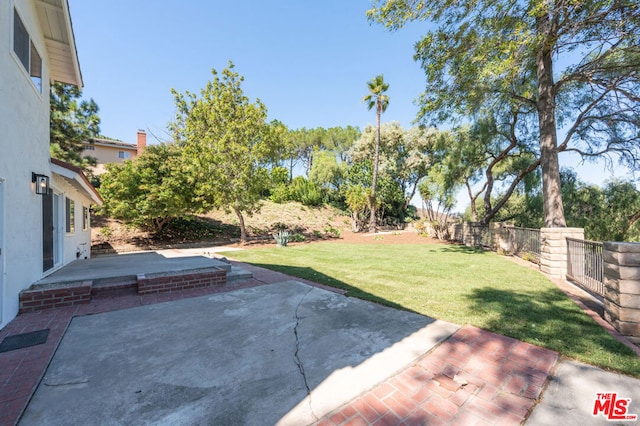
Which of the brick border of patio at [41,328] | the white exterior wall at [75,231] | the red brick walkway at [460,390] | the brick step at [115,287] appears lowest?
the red brick walkway at [460,390]

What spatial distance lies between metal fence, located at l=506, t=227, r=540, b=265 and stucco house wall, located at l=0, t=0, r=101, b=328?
42.6 ft

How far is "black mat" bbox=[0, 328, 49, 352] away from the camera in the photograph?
10.2ft

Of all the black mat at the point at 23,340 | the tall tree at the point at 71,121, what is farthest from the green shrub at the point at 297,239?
the black mat at the point at 23,340

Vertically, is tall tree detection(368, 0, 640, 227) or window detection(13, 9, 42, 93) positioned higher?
tall tree detection(368, 0, 640, 227)

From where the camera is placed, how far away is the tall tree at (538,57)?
724cm

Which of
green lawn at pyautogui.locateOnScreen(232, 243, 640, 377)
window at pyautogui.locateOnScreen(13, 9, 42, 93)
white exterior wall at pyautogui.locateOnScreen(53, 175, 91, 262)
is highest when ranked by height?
window at pyautogui.locateOnScreen(13, 9, 42, 93)

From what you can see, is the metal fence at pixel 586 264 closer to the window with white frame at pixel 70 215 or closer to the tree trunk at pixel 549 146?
the tree trunk at pixel 549 146

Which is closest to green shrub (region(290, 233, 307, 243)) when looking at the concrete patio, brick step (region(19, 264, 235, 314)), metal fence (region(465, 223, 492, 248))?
metal fence (region(465, 223, 492, 248))

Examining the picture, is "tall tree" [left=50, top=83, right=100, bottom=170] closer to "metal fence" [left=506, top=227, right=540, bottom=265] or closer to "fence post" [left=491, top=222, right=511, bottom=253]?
"metal fence" [left=506, top=227, right=540, bottom=265]

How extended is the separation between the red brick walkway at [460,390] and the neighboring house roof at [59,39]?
887cm

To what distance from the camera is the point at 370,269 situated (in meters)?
7.73

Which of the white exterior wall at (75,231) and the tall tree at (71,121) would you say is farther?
the tall tree at (71,121)

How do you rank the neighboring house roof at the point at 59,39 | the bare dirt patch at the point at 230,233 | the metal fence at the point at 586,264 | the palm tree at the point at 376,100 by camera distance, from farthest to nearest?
the palm tree at the point at 376,100
the bare dirt patch at the point at 230,233
the neighboring house roof at the point at 59,39
the metal fence at the point at 586,264

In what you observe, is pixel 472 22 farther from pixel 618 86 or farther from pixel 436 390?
pixel 436 390
